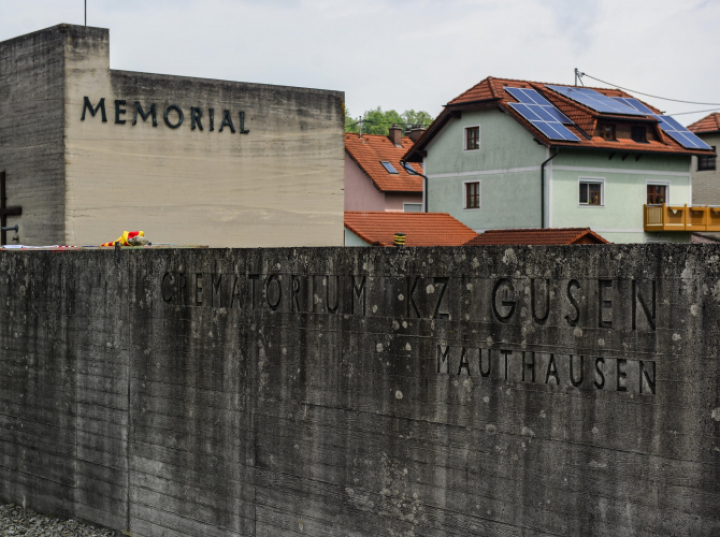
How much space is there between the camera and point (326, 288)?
7238 millimetres

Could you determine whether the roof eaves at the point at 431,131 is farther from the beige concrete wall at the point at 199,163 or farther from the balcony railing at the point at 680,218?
the beige concrete wall at the point at 199,163

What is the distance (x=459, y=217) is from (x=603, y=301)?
34245 mm

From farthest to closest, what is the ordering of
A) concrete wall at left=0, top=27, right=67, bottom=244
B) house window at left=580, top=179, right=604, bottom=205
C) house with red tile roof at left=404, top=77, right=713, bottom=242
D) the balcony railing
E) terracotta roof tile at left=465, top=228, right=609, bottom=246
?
1. the balcony railing
2. house window at left=580, top=179, right=604, bottom=205
3. house with red tile roof at left=404, top=77, right=713, bottom=242
4. terracotta roof tile at left=465, top=228, right=609, bottom=246
5. concrete wall at left=0, top=27, right=67, bottom=244

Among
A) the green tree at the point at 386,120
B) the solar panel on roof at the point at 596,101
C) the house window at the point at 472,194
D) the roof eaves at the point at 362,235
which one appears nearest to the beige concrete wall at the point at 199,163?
the roof eaves at the point at 362,235

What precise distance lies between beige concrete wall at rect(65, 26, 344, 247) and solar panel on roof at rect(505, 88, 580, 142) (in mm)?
18238

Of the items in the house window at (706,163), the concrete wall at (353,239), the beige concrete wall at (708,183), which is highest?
the house window at (706,163)

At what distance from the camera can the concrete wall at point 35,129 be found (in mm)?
15922

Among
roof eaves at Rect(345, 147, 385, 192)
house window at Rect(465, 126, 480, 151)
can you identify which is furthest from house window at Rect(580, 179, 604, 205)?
roof eaves at Rect(345, 147, 385, 192)

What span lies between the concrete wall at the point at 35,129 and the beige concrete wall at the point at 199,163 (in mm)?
230

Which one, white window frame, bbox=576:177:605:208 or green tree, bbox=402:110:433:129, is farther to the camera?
green tree, bbox=402:110:433:129

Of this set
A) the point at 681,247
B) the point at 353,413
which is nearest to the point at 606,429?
the point at 681,247

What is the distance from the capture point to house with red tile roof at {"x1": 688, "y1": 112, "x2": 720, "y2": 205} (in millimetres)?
47000

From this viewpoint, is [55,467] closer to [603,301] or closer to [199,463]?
[199,463]

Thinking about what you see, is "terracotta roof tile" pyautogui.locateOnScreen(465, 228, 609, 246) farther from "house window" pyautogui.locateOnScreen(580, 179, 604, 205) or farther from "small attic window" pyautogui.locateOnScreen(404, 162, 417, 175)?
"small attic window" pyautogui.locateOnScreen(404, 162, 417, 175)
